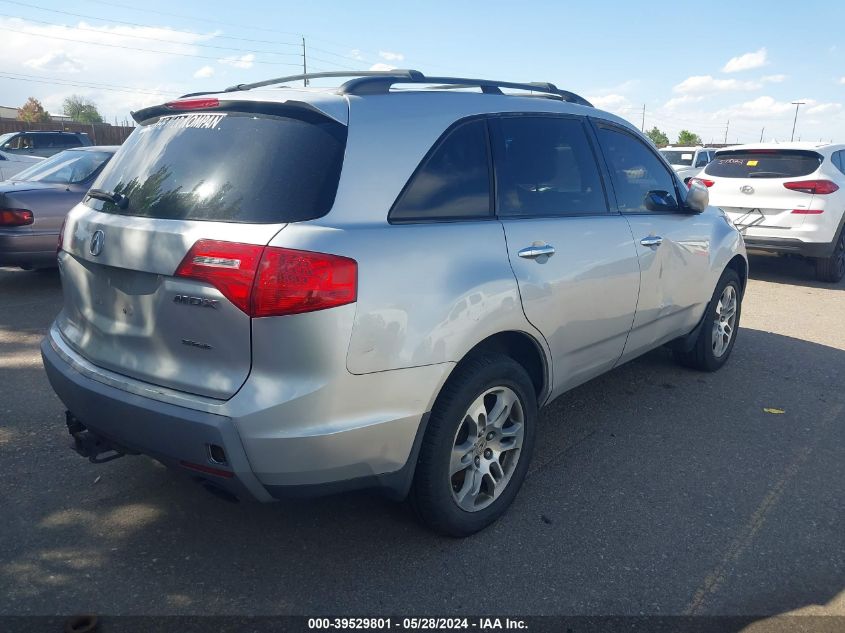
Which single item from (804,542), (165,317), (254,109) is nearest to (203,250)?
(165,317)

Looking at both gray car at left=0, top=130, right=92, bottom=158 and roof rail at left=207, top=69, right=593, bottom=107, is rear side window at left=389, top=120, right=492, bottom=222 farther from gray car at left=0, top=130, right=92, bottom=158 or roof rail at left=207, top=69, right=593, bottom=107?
gray car at left=0, top=130, right=92, bottom=158

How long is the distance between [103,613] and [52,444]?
Result: 1585 millimetres

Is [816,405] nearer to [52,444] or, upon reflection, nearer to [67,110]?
[52,444]

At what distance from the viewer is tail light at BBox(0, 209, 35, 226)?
22.3 ft

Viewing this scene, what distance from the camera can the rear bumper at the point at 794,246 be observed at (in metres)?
8.56

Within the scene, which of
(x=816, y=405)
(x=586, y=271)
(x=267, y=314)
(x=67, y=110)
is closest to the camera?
(x=267, y=314)

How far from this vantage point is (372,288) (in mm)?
2404

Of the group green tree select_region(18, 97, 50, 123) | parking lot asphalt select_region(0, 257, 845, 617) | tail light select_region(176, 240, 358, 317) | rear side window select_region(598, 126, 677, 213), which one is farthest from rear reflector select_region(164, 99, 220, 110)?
green tree select_region(18, 97, 50, 123)

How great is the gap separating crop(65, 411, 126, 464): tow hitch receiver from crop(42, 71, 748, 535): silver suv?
0.01 m

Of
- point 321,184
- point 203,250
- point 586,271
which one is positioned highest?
point 321,184

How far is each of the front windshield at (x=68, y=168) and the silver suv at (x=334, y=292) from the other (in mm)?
5072

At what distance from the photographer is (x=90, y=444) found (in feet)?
9.27

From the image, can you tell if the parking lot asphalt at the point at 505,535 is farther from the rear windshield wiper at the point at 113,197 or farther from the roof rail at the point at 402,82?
the roof rail at the point at 402,82

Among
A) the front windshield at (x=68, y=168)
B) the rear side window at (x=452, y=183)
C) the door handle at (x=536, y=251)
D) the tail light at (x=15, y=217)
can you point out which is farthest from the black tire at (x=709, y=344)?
the front windshield at (x=68, y=168)
